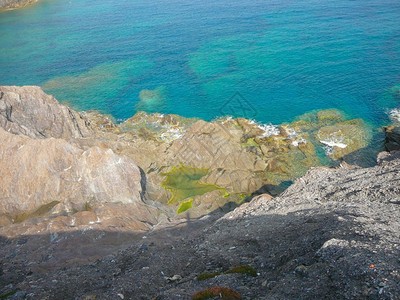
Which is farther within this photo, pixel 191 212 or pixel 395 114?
pixel 395 114

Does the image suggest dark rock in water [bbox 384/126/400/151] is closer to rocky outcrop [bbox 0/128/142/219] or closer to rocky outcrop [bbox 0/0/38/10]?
rocky outcrop [bbox 0/128/142/219]

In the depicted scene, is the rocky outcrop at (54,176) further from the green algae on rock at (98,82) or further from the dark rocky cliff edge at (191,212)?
the green algae on rock at (98,82)

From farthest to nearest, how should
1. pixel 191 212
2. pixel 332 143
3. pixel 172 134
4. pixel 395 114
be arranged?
pixel 172 134
pixel 395 114
pixel 332 143
pixel 191 212

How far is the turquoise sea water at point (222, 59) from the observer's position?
80.9m

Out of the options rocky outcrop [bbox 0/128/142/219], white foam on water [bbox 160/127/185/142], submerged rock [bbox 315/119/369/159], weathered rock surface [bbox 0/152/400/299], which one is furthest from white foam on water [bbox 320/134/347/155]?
rocky outcrop [bbox 0/128/142/219]

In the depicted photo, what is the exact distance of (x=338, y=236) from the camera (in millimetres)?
25625

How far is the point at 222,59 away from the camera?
10488 cm

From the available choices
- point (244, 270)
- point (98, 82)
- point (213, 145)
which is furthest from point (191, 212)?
point (98, 82)

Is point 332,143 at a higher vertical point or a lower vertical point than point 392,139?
lower

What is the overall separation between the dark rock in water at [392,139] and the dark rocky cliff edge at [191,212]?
0.82 ft

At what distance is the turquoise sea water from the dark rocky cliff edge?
12274mm

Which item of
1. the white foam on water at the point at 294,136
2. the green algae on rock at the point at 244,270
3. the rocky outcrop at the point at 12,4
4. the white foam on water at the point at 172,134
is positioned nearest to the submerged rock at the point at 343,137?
the white foam on water at the point at 294,136

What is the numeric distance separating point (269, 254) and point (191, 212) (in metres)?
21.9

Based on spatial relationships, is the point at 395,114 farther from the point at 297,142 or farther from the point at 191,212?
the point at 191,212
